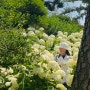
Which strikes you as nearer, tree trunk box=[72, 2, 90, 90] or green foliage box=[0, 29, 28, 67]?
tree trunk box=[72, 2, 90, 90]

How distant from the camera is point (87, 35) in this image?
4.19 meters

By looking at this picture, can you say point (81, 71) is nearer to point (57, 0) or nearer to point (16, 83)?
point (16, 83)

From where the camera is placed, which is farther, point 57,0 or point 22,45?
point 57,0

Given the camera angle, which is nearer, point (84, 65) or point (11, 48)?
point (84, 65)

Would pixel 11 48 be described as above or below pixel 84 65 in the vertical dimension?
below

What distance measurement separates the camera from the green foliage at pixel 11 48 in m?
7.03

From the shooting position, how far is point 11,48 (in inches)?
288

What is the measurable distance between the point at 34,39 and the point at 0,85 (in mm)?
5192

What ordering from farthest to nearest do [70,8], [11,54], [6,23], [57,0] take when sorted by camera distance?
[57,0], [70,8], [6,23], [11,54]

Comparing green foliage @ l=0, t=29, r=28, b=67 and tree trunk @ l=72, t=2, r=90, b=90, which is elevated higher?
tree trunk @ l=72, t=2, r=90, b=90

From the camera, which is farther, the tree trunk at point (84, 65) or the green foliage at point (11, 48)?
the green foliage at point (11, 48)

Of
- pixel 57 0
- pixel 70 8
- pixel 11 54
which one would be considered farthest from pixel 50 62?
pixel 57 0

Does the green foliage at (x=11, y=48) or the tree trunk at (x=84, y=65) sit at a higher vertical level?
the tree trunk at (x=84, y=65)

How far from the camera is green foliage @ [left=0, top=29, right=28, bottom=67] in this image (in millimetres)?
7029
